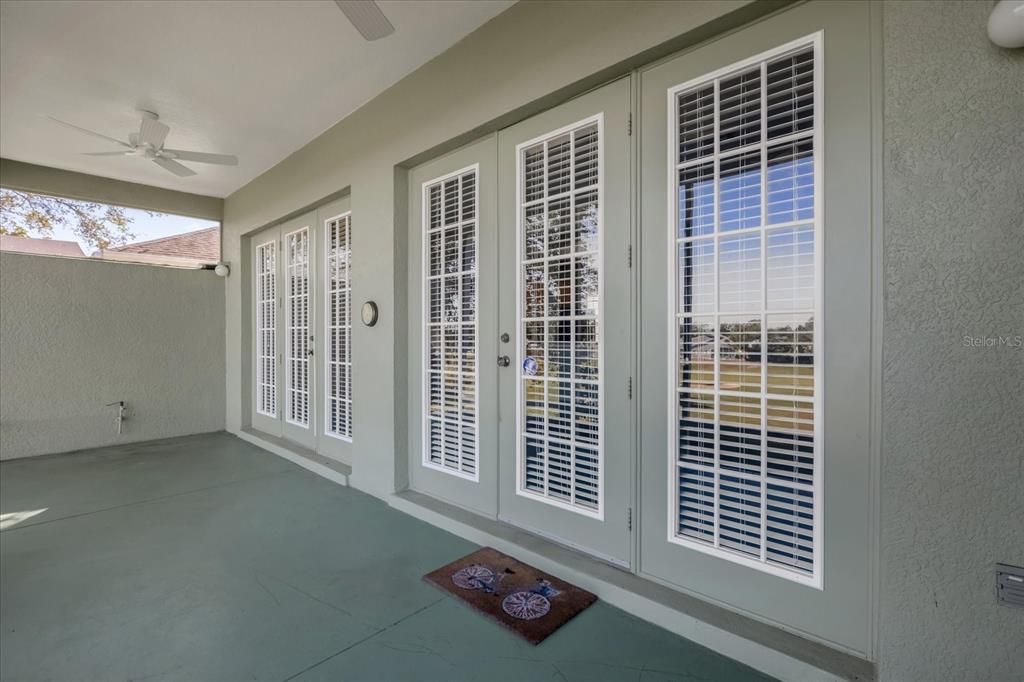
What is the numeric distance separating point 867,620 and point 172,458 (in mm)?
5354

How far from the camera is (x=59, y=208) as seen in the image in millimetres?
4617

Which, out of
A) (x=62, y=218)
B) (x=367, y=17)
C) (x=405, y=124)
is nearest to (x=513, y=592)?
(x=367, y=17)

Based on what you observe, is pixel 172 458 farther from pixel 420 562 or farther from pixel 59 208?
pixel 420 562

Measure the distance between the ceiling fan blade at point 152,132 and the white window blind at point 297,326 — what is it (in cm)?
123

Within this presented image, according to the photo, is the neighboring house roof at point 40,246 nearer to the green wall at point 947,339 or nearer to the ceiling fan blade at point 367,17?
the ceiling fan blade at point 367,17

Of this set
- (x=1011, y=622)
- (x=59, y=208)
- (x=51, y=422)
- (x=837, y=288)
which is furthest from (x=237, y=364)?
(x=1011, y=622)

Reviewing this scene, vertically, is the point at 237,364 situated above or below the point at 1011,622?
above

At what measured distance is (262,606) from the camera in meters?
1.98

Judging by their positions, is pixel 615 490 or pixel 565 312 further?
pixel 565 312

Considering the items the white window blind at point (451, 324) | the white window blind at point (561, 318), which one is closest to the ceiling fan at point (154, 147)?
the white window blind at point (451, 324)

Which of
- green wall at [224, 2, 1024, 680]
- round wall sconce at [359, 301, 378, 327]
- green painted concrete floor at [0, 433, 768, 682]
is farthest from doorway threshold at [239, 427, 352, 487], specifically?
green wall at [224, 2, 1024, 680]

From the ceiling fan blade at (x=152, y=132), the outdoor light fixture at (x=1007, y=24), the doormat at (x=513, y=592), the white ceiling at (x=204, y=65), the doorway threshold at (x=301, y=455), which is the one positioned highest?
the white ceiling at (x=204, y=65)

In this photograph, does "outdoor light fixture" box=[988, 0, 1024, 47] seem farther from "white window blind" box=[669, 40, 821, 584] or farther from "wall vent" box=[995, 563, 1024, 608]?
"wall vent" box=[995, 563, 1024, 608]

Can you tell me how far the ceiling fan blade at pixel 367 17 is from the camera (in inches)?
77.5
